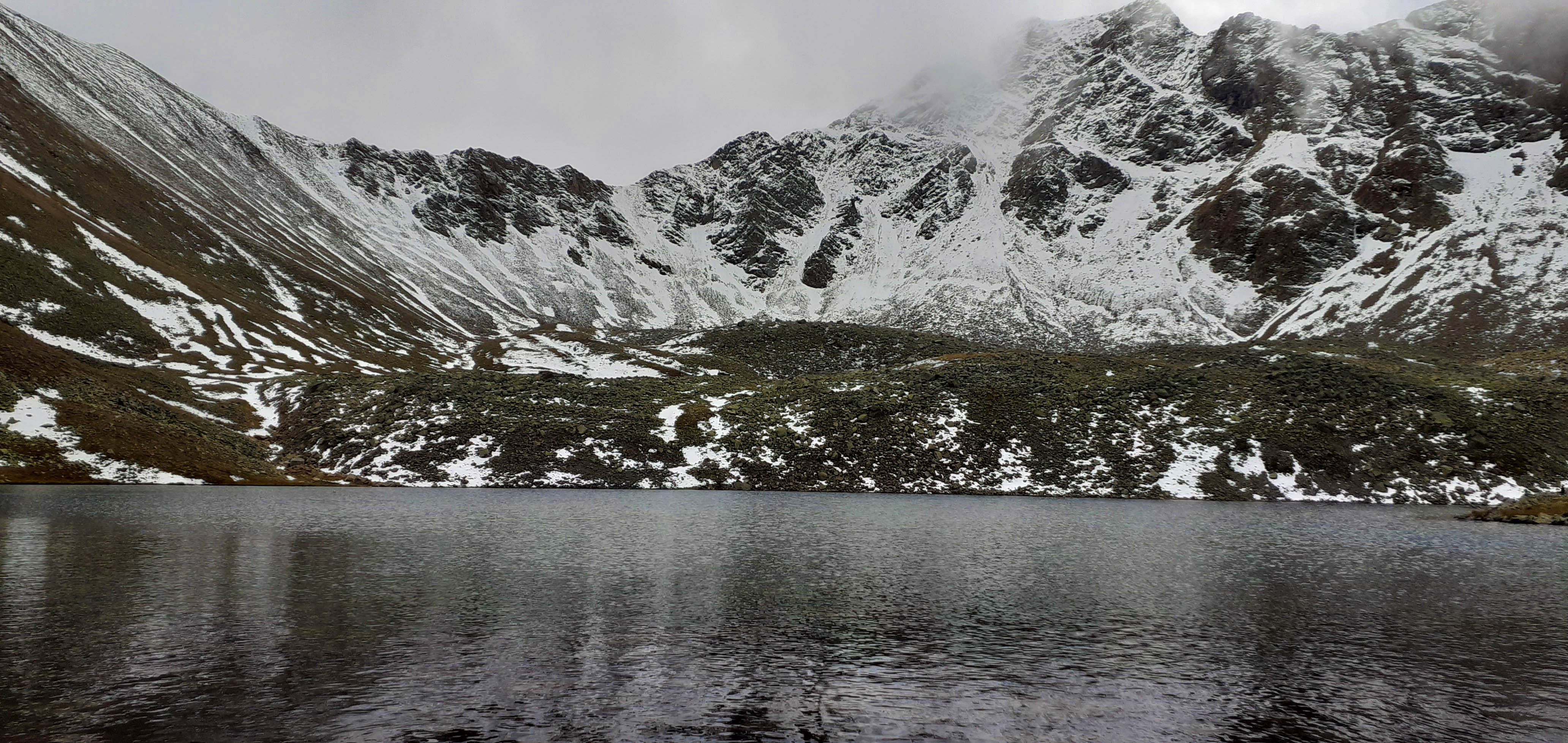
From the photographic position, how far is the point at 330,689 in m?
13.3

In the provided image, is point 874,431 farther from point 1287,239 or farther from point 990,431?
point 1287,239

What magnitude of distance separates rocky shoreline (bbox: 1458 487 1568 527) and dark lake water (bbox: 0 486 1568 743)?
51.9 ft

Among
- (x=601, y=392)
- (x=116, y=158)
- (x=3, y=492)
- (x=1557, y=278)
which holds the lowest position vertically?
(x=3, y=492)

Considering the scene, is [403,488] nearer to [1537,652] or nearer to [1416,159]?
[1537,652]

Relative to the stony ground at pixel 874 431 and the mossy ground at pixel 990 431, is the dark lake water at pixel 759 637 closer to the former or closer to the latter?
the stony ground at pixel 874 431

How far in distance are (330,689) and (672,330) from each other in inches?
6857

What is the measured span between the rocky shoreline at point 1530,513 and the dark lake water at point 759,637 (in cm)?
1582

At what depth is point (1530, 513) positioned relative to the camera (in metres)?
48.8

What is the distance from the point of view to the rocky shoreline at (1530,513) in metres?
47.2

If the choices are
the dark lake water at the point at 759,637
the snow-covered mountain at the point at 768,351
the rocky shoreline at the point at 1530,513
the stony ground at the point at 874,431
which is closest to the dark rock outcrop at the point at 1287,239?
the snow-covered mountain at the point at 768,351

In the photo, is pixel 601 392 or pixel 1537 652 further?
pixel 601 392

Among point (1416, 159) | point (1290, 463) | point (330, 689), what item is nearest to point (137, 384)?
point (330, 689)

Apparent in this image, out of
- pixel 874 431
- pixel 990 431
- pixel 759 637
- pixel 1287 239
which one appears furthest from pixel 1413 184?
pixel 759 637

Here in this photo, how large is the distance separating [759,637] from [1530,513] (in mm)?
56080
